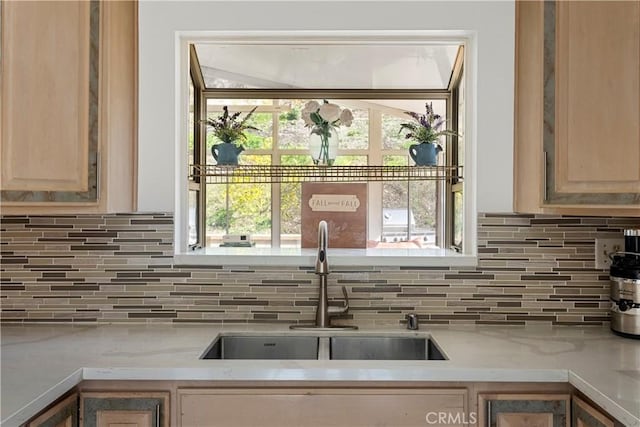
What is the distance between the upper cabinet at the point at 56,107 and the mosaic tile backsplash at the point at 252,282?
0.33 meters

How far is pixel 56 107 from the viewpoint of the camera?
5.13 feet

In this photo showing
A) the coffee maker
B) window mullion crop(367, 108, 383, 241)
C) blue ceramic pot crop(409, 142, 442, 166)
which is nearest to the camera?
the coffee maker

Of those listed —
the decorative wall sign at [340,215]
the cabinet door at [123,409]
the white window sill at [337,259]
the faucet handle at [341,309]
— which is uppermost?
the decorative wall sign at [340,215]

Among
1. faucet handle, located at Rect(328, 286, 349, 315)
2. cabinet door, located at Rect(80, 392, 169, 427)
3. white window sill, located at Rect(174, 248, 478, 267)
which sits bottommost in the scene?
cabinet door, located at Rect(80, 392, 169, 427)

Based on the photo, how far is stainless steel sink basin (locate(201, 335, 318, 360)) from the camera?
1795 millimetres

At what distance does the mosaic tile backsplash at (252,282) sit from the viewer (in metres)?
1.87

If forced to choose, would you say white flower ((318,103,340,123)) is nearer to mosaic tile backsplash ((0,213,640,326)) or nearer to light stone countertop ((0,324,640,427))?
mosaic tile backsplash ((0,213,640,326))

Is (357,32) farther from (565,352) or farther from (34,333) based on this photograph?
(34,333)

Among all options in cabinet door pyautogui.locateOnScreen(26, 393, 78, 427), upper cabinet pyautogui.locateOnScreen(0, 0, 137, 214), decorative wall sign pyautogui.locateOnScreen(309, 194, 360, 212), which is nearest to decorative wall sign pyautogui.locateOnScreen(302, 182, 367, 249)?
decorative wall sign pyautogui.locateOnScreen(309, 194, 360, 212)

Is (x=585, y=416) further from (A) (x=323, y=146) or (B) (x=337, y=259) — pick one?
(A) (x=323, y=146)

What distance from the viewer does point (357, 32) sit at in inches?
74.9

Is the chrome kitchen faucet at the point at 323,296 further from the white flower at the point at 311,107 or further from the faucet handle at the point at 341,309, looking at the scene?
the white flower at the point at 311,107

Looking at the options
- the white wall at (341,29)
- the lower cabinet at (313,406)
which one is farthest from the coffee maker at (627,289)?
A: the lower cabinet at (313,406)

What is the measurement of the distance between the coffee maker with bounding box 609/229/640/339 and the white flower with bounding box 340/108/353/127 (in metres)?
1.13
